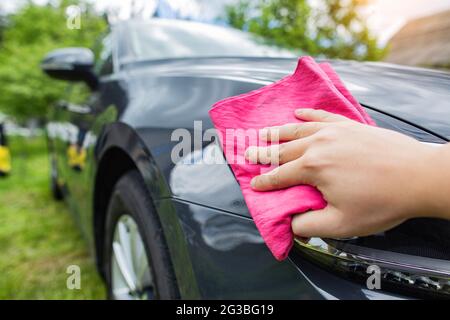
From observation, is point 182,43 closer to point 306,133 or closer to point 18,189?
point 306,133

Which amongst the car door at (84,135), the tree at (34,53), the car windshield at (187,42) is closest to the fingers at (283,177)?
the car door at (84,135)

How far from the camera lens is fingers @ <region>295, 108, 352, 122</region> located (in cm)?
78

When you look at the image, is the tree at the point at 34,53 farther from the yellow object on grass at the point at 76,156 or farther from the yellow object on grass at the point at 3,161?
the yellow object on grass at the point at 76,156

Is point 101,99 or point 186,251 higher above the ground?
point 101,99

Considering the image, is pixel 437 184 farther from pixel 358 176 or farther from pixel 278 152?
pixel 278 152

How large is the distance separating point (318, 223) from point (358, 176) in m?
0.10

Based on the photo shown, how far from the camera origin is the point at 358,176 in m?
0.65

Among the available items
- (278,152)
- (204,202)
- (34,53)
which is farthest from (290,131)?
(34,53)

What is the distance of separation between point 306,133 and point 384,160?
16cm

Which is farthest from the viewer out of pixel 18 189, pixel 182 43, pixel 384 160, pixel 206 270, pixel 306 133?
pixel 18 189

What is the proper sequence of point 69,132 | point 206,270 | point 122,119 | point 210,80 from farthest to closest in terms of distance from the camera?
1. point 69,132
2. point 122,119
3. point 210,80
4. point 206,270

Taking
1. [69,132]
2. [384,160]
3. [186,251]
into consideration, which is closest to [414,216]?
[384,160]

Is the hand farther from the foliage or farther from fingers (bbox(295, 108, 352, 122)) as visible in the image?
the foliage

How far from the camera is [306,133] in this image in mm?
768
